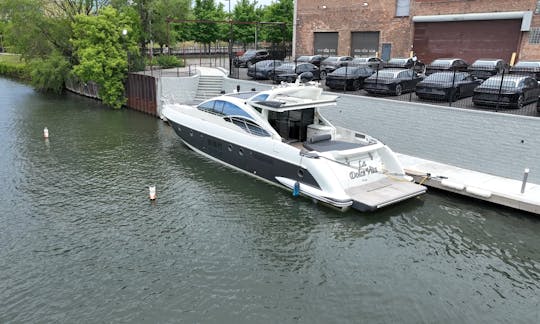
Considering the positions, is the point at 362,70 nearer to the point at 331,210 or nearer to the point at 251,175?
the point at 251,175

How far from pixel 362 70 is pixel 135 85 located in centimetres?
1460

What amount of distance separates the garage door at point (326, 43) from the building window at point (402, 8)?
225 inches

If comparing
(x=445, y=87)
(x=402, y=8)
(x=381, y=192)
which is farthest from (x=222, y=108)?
(x=402, y=8)

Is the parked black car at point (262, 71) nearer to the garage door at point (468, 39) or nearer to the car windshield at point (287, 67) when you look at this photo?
the car windshield at point (287, 67)

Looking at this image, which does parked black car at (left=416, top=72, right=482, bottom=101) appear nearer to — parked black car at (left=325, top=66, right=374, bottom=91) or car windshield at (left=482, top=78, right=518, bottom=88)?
car windshield at (left=482, top=78, right=518, bottom=88)

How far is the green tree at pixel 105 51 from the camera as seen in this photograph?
26.2m

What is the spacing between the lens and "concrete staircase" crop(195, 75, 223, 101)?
86.2 ft

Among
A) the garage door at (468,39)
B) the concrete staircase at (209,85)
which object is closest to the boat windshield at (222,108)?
the concrete staircase at (209,85)

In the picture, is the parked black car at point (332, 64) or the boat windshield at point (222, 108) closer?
the boat windshield at point (222, 108)

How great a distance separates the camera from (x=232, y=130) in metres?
15.3

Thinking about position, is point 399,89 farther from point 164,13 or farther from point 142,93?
point 164,13

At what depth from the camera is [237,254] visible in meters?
10.1

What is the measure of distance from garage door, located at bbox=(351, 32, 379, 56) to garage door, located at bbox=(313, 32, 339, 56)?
1724mm

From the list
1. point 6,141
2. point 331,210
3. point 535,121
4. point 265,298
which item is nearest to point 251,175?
point 331,210
